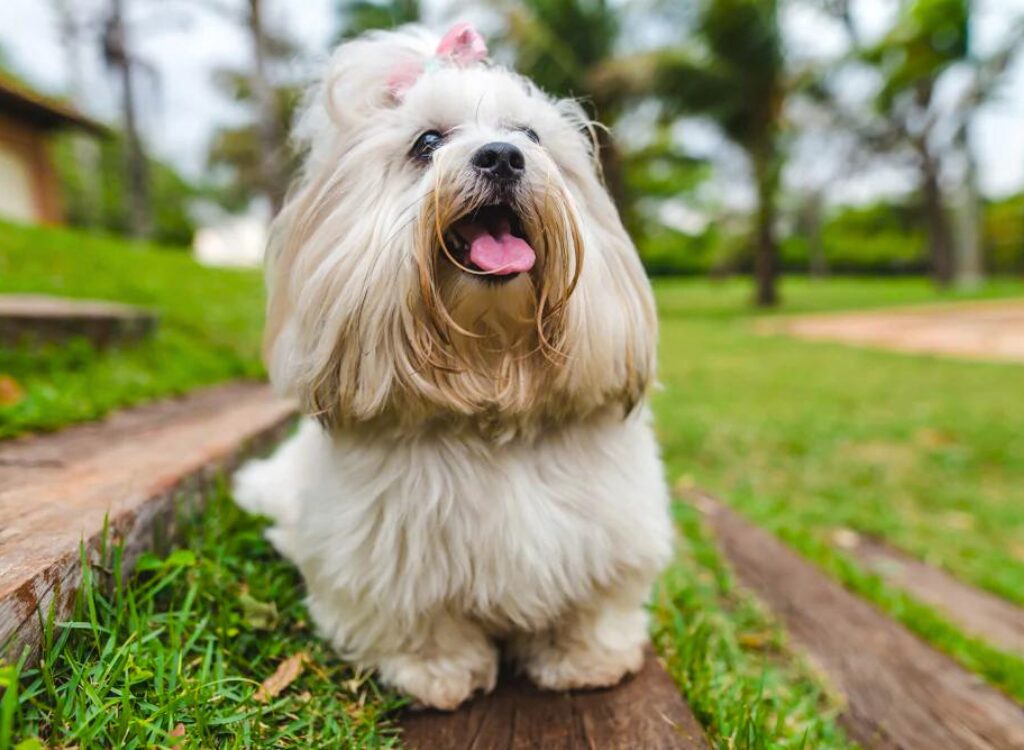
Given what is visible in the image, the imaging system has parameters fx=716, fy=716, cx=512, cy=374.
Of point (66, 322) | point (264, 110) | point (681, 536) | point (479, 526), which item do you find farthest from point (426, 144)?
point (264, 110)

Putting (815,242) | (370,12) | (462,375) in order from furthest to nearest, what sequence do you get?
(815,242) → (370,12) → (462,375)

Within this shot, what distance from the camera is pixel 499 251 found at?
1.50m

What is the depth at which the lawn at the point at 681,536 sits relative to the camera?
51.7 inches

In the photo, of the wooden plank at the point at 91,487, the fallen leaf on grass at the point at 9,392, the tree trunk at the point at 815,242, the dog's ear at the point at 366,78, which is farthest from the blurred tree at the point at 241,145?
the tree trunk at the point at 815,242

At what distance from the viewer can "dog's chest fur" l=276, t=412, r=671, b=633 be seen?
1600 millimetres

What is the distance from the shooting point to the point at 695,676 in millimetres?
1799

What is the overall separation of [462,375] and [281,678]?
783 mm

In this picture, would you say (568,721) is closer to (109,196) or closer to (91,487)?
(91,487)

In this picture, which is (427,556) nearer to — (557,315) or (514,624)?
(514,624)

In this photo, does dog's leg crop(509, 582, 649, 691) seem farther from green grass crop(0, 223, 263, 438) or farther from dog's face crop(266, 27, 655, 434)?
green grass crop(0, 223, 263, 438)

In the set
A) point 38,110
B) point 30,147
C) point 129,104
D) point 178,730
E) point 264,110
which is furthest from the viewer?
point 129,104

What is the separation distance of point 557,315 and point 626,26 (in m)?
19.2

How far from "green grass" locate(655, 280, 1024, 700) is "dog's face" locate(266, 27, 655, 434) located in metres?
1.95

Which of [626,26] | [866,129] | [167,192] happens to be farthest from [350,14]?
[167,192]
